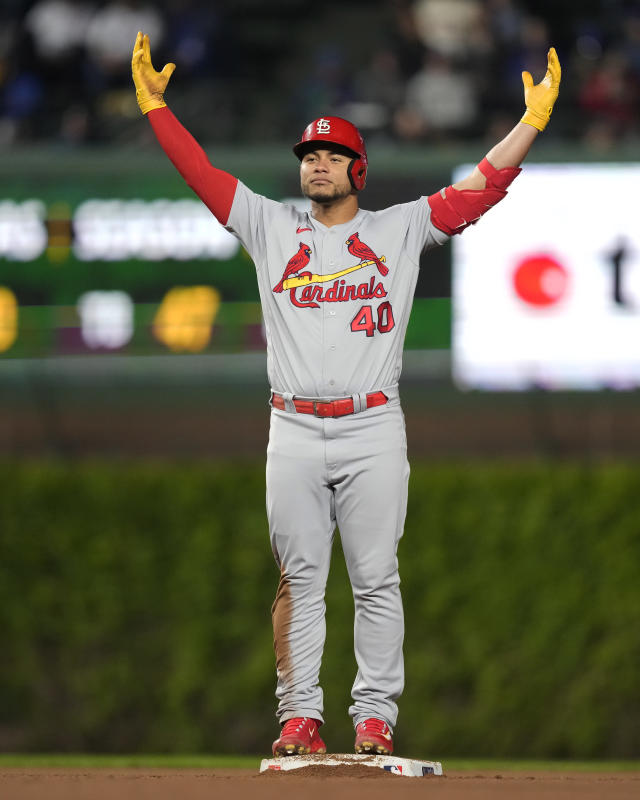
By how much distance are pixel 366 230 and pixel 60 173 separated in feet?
17.8

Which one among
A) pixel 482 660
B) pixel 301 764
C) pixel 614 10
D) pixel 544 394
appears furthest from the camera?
pixel 614 10

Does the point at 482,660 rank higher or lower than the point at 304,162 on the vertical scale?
lower

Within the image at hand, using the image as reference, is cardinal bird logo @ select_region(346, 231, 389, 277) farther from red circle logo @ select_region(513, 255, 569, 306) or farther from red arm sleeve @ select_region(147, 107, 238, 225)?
red circle logo @ select_region(513, 255, 569, 306)

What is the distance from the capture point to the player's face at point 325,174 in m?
5.24

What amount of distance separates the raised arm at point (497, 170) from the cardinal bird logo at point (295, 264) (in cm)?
47

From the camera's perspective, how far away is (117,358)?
1020 centimetres

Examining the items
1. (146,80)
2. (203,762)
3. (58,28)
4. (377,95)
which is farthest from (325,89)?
(146,80)

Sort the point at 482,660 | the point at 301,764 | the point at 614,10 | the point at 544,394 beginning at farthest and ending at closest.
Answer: the point at 614,10 < the point at 544,394 < the point at 482,660 < the point at 301,764

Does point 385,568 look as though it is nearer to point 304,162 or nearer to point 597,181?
point 304,162

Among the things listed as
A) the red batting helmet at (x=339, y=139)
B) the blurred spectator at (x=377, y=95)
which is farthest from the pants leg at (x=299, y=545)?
the blurred spectator at (x=377, y=95)

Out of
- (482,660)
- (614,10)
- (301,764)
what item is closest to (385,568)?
(301,764)

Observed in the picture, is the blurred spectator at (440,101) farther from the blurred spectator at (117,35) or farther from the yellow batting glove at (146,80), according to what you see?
the yellow batting glove at (146,80)

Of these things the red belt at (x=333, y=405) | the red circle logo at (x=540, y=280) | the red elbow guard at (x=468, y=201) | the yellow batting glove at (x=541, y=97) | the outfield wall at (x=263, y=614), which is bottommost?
the outfield wall at (x=263, y=614)

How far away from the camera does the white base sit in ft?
16.8
